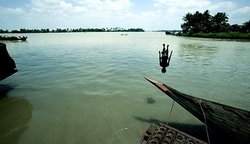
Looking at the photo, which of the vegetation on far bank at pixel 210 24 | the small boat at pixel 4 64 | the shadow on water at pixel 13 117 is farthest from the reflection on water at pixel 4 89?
the vegetation on far bank at pixel 210 24

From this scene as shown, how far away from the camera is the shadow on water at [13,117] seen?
6.16 meters

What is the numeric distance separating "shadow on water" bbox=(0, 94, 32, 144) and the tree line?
90135 mm

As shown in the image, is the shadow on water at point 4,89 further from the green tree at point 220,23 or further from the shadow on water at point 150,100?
the green tree at point 220,23

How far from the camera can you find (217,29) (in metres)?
84.5

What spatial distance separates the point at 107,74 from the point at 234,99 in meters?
9.27

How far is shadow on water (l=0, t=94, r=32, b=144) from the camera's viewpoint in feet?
20.2

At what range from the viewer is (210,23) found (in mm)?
86125

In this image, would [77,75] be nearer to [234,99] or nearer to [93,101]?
[93,101]

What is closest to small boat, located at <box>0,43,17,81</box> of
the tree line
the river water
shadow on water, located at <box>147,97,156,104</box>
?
the river water

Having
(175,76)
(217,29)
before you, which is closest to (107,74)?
(175,76)

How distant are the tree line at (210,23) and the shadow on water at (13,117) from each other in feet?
296

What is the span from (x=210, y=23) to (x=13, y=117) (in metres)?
95.8

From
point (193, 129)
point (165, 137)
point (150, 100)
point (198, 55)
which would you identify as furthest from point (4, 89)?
point (198, 55)

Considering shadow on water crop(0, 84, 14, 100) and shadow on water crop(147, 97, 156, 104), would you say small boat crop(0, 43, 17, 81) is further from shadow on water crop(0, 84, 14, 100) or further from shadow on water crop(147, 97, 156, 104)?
shadow on water crop(147, 97, 156, 104)
